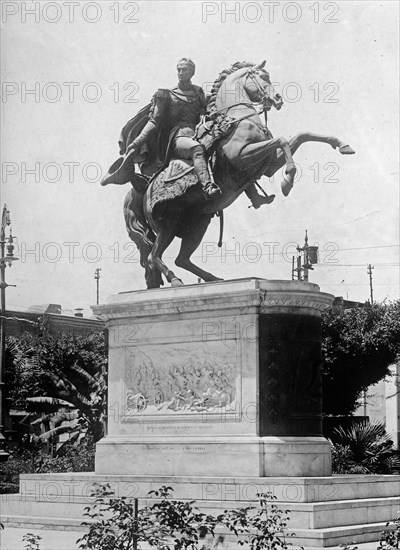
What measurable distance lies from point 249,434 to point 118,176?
496cm

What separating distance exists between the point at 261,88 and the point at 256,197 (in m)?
1.80

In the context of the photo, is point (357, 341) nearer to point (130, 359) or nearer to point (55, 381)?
point (55, 381)

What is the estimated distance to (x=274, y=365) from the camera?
15.1m

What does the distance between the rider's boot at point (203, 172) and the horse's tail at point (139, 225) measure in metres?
1.44

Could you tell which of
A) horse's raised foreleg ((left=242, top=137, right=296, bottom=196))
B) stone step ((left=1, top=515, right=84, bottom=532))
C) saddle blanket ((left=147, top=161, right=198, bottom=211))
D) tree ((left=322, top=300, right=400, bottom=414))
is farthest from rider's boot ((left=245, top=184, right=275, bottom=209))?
tree ((left=322, top=300, right=400, bottom=414))

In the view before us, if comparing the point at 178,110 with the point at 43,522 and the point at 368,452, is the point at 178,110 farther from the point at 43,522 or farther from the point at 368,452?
the point at 368,452

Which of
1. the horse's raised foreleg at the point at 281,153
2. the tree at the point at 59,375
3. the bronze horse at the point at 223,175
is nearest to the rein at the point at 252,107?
the bronze horse at the point at 223,175

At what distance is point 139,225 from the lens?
17.6 meters

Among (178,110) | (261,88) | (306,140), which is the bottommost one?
(306,140)

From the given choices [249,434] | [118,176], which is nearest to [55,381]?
[118,176]

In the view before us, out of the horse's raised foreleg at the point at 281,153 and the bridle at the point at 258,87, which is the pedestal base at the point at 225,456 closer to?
the horse's raised foreleg at the point at 281,153

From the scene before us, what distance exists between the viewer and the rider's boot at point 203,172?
16016mm

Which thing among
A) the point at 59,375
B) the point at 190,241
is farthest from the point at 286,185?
the point at 59,375

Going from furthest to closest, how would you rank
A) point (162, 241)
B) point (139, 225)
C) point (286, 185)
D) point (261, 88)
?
point (139, 225), point (162, 241), point (261, 88), point (286, 185)
